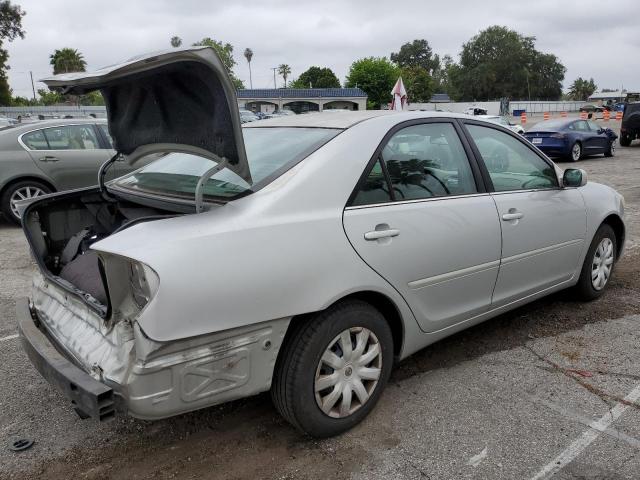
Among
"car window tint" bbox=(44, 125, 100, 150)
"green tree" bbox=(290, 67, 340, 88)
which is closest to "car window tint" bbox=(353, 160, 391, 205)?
"car window tint" bbox=(44, 125, 100, 150)

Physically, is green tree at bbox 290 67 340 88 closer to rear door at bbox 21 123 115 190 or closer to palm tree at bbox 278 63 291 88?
palm tree at bbox 278 63 291 88

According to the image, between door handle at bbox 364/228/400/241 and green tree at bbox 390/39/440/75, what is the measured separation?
138335 mm

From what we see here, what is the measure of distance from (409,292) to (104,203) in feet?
6.76

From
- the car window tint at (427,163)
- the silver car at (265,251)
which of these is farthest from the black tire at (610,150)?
the car window tint at (427,163)

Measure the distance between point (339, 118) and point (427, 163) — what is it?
→ 573mm

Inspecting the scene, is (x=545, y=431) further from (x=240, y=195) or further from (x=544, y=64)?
(x=544, y=64)

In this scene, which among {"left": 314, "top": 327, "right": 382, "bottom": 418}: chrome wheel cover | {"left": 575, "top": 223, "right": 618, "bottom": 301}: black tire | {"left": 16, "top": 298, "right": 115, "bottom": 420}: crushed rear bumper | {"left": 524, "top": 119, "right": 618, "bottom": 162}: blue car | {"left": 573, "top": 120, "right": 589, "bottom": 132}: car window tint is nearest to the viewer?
{"left": 16, "top": 298, "right": 115, "bottom": 420}: crushed rear bumper

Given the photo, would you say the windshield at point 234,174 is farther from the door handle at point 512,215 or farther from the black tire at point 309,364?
the door handle at point 512,215

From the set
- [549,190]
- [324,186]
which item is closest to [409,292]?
[324,186]

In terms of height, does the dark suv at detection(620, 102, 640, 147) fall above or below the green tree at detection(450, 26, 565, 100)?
below

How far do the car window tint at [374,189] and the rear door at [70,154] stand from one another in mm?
5917

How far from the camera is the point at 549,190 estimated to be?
3.87 metres

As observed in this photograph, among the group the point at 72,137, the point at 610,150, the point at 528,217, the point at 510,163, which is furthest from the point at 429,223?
the point at 610,150

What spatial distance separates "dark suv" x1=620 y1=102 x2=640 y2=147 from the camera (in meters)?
20.3
